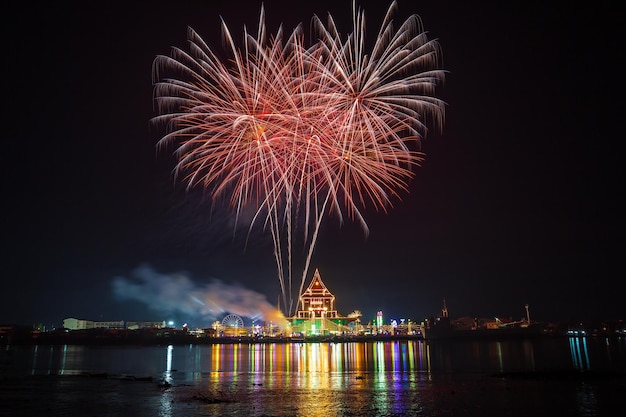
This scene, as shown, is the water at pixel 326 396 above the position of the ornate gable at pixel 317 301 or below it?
below

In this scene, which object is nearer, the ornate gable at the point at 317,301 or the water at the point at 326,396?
the water at the point at 326,396

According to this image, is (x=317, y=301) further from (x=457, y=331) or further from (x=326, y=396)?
Result: (x=326, y=396)

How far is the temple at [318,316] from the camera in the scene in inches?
6220

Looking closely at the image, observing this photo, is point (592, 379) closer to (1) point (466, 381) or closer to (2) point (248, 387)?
(1) point (466, 381)

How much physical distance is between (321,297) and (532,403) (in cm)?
15062

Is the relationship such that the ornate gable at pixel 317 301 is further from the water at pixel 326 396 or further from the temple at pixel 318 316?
the water at pixel 326 396

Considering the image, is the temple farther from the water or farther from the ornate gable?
the water

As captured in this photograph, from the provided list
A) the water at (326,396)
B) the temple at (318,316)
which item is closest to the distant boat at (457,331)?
the temple at (318,316)

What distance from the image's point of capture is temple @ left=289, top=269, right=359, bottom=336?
518 feet

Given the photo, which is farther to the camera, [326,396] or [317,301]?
[317,301]

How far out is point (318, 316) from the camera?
164 metres

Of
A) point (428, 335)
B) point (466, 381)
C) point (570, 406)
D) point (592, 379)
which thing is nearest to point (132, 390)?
point (466, 381)

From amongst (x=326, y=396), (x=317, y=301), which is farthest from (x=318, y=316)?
(x=326, y=396)

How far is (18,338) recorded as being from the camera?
542 ft
